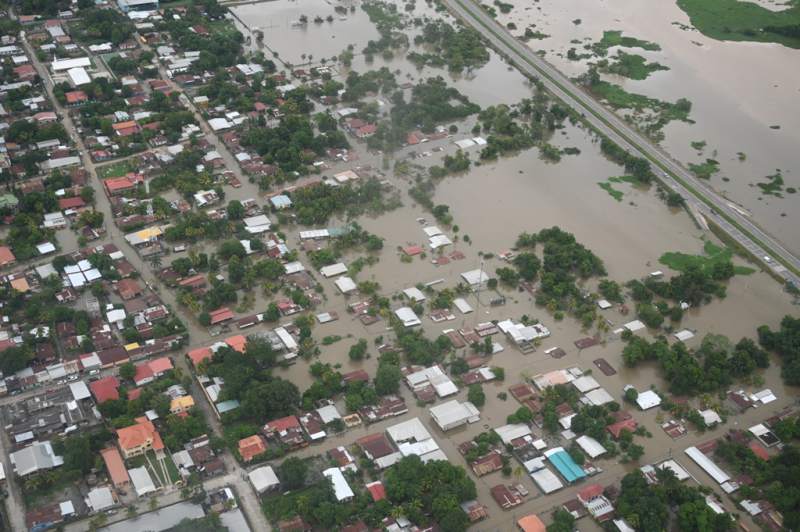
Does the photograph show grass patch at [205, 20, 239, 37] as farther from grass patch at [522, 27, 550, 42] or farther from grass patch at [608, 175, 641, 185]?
grass patch at [608, 175, 641, 185]

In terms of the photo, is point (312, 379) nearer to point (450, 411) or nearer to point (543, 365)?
point (450, 411)

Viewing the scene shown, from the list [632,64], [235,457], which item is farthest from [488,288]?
[632,64]

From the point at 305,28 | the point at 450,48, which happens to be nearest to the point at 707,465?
the point at 450,48

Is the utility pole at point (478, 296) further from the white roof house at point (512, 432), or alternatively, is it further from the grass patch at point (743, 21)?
the grass patch at point (743, 21)

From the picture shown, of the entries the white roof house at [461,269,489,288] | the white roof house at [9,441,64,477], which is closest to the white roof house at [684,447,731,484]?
the white roof house at [461,269,489,288]

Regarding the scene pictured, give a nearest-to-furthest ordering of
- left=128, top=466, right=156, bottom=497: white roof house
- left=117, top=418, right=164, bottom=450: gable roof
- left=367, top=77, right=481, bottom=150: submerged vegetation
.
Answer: left=128, top=466, right=156, bottom=497: white roof house
left=117, top=418, right=164, bottom=450: gable roof
left=367, top=77, right=481, bottom=150: submerged vegetation

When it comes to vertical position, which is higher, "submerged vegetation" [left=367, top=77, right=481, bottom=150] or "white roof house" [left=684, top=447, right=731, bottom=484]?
"submerged vegetation" [left=367, top=77, right=481, bottom=150]
